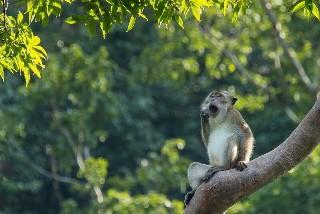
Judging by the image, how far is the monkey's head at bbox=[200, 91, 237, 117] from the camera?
436 inches

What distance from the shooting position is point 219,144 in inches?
417

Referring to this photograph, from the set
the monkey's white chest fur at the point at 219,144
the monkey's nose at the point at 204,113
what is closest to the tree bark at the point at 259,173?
the monkey's white chest fur at the point at 219,144

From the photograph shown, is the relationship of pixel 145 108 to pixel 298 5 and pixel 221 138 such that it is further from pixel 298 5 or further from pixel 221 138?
pixel 298 5

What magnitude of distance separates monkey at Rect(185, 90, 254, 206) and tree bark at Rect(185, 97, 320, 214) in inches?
46.8

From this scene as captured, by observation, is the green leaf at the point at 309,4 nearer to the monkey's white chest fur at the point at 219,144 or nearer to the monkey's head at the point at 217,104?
the monkey's white chest fur at the point at 219,144

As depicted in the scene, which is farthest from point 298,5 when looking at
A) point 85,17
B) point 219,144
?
point 219,144

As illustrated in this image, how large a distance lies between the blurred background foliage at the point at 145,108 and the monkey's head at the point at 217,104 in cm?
559

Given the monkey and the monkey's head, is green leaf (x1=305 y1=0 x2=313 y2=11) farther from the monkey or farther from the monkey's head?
the monkey's head

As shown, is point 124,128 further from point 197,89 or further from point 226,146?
point 226,146

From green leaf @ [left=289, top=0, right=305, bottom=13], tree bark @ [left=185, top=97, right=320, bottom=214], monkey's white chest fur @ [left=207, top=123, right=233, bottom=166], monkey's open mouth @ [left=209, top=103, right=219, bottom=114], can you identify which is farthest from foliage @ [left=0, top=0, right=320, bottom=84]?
monkey's open mouth @ [left=209, top=103, right=219, bottom=114]

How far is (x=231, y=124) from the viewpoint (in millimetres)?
10719

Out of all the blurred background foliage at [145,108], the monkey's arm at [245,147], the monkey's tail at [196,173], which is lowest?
the blurred background foliage at [145,108]

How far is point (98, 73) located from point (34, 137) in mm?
6795

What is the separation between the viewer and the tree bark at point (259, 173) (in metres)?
7.87
